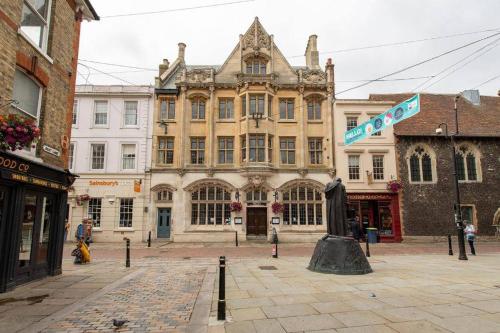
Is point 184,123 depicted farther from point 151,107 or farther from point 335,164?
point 335,164

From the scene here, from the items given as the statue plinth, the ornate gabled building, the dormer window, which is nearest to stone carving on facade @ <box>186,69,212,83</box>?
the ornate gabled building

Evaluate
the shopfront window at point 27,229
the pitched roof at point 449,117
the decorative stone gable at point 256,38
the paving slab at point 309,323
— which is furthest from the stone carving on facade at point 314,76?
the paving slab at point 309,323

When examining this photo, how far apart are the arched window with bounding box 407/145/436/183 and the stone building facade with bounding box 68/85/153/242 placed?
20201mm

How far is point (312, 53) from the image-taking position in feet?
84.9

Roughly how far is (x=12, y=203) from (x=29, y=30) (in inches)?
204

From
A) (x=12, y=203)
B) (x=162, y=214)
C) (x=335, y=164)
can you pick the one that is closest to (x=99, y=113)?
(x=162, y=214)

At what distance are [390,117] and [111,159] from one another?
1951cm

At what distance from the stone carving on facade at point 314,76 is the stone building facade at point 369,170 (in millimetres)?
2282

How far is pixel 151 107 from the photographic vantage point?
23672 mm

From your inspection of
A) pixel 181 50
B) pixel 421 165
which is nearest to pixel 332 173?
pixel 421 165

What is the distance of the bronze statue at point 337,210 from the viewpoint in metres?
9.80

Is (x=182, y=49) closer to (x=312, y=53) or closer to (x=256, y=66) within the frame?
(x=256, y=66)

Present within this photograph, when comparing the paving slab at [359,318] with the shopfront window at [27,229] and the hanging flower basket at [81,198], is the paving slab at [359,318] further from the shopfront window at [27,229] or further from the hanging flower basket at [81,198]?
the hanging flower basket at [81,198]

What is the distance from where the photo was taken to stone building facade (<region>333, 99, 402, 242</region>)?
22.7 m
